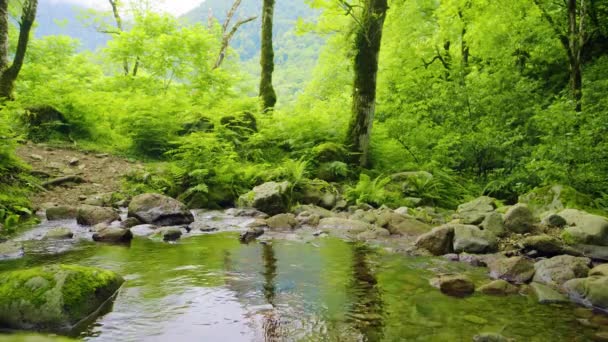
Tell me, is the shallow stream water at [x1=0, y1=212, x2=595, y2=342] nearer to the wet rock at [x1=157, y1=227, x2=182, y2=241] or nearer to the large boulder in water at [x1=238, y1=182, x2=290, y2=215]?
the wet rock at [x1=157, y1=227, x2=182, y2=241]

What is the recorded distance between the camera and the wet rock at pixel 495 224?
7.27m

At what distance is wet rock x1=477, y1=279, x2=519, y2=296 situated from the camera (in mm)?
4926

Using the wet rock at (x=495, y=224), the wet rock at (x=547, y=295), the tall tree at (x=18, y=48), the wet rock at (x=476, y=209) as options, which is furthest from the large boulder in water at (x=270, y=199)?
the tall tree at (x=18, y=48)

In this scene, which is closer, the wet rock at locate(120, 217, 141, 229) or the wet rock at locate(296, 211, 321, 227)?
the wet rock at locate(120, 217, 141, 229)

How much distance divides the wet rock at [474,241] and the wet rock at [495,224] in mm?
306

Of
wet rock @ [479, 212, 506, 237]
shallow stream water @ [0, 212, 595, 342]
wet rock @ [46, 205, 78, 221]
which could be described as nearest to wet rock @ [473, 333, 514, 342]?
shallow stream water @ [0, 212, 595, 342]

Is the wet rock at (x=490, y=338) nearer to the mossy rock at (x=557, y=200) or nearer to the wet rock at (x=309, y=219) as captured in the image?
the mossy rock at (x=557, y=200)

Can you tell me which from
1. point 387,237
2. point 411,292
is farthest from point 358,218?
point 411,292

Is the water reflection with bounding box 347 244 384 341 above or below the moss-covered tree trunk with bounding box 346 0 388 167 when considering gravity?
below

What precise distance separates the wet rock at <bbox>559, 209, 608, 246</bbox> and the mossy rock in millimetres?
1081

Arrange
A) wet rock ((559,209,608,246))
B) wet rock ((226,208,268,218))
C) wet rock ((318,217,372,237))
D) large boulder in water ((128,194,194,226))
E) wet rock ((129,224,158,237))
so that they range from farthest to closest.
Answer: wet rock ((226,208,268,218))
large boulder in water ((128,194,194,226))
wet rock ((318,217,372,237))
wet rock ((129,224,158,237))
wet rock ((559,209,608,246))

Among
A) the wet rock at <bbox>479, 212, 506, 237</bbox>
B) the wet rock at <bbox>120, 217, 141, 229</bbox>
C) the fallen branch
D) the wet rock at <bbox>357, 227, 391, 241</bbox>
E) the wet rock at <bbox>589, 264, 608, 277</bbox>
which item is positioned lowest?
the wet rock at <bbox>357, 227, 391, 241</bbox>

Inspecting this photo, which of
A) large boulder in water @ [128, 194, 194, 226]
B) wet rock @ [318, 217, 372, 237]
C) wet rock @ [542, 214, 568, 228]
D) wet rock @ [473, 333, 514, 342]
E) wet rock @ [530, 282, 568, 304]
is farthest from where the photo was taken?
large boulder in water @ [128, 194, 194, 226]

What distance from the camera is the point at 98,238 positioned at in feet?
23.5
